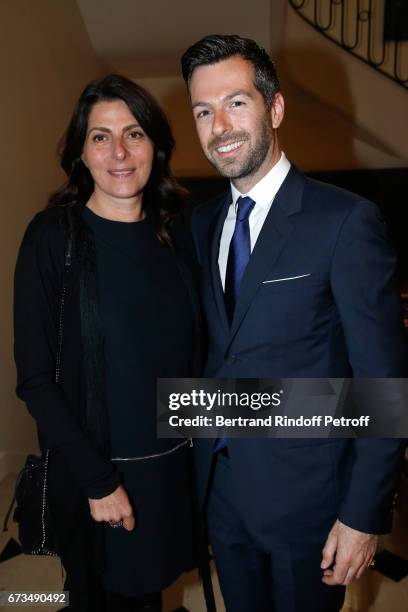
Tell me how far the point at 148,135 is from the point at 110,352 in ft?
2.21

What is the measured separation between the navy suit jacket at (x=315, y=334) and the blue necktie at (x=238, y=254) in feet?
0.10

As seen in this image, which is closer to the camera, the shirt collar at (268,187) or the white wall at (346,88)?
the shirt collar at (268,187)

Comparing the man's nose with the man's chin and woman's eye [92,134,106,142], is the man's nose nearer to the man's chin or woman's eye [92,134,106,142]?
the man's chin

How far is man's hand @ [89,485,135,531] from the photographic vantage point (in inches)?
57.1

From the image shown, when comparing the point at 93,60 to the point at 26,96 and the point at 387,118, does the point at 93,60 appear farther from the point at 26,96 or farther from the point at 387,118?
the point at 387,118

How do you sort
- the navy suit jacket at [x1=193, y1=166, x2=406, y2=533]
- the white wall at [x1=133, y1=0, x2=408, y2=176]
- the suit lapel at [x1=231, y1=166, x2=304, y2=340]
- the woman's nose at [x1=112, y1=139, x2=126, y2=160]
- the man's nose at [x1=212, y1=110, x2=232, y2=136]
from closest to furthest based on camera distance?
the navy suit jacket at [x1=193, y1=166, x2=406, y2=533]
the suit lapel at [x1=231, y1=166, x2=304, y2=340]
the man's nose at [x1=212, y1=110, x2=232, y2=136]
the woman's nose at [x1=112, y1=139, x2=126, y2=160]
the white wall at [x1=133, y1=0, x2=408, y2=176]

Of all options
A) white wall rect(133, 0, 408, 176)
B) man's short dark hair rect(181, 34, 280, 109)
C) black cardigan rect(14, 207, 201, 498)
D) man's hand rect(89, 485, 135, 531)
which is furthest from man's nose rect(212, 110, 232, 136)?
white wall rect(133, 0, 408, 176)

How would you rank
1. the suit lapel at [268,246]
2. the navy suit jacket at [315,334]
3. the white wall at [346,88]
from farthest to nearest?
1. the white wall at [346,88]
2. the suit lapel at [268,246]
3. the navy suit jacket at [315,334]

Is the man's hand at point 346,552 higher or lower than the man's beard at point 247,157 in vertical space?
lower

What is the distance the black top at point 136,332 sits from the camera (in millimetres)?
1466

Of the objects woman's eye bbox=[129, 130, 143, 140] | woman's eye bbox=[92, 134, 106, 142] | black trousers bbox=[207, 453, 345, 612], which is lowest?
black trousers bbox=[207, 453, 345, 612]

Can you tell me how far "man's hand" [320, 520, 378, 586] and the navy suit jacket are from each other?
0.03 meters

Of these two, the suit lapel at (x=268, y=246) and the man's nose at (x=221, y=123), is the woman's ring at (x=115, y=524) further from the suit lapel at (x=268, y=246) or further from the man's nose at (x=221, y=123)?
the man's nose at (x=221, y=123)

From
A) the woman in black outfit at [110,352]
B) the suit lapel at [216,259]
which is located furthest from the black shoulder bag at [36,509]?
the suit lapel at [216,259]
